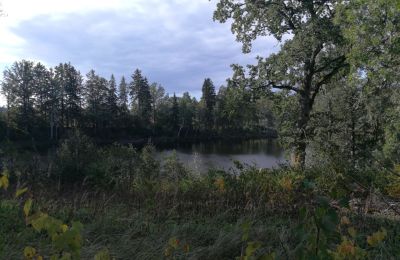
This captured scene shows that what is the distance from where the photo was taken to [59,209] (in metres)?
5.36

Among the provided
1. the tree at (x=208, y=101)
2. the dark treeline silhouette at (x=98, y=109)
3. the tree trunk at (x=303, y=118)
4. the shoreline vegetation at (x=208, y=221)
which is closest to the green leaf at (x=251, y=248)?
the shoreline vegetation at (x=208, y=221)

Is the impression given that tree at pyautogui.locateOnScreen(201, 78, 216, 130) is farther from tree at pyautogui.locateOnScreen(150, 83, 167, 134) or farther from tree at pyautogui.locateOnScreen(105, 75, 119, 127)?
tree at pyautogui.locateOnScreen(105, 75, 119, 127)

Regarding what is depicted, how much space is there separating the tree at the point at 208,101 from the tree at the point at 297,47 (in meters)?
73.8

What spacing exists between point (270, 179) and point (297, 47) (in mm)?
8536

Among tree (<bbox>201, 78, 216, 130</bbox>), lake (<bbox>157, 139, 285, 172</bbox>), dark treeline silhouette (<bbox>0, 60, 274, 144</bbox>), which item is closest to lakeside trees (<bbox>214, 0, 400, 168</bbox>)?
lake (<bbox>157, 139, 285, 172</bbox>)

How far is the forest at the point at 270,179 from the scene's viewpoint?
2.82 m

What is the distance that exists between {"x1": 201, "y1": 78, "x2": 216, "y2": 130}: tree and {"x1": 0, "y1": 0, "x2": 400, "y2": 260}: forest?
6200 centimetres

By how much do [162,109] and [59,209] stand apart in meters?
86.1

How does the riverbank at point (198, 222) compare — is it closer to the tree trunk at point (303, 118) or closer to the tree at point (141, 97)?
the tree trunk at point (303, 118)

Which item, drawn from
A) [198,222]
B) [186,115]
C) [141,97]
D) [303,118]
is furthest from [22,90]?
[198,222]

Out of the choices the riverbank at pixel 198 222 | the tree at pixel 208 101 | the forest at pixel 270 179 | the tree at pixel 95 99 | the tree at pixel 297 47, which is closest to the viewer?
the forest at pixel 270 179

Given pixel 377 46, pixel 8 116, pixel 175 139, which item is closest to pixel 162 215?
pixel 377 46

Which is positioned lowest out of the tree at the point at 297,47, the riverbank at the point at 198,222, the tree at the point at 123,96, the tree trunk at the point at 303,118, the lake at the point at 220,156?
the lake at the point at 220,156

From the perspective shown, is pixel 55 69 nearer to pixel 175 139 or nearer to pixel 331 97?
pixel 175 139
